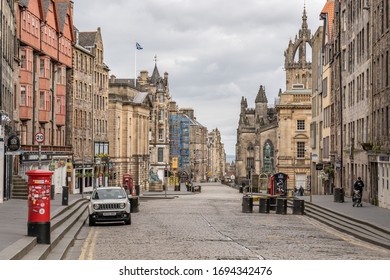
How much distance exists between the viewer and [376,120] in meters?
46.0

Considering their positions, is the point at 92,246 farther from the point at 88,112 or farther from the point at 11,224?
the point at 88,112

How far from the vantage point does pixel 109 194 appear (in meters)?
34.8

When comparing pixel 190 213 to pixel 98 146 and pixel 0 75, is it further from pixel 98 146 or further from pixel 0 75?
pixel 98 146

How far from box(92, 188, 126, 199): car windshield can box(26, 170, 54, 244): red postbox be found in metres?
12.6

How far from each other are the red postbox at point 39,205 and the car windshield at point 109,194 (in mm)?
12597

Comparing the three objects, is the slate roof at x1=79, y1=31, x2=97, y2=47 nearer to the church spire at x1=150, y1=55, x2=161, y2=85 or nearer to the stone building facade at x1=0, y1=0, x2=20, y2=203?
the stone building facade at x1=0, y1=0, x2=20, y2=203

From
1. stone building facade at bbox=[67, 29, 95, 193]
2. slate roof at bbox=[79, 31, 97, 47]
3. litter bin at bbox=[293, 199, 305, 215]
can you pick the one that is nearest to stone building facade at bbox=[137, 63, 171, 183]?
slate roof at bbox=[79, 31, 97, 47]

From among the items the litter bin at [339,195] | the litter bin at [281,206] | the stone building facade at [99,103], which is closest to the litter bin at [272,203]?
the litter bin at [281,206]

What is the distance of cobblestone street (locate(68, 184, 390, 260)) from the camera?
69.7 ft

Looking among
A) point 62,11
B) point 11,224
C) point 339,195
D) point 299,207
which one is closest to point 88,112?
point 62,11

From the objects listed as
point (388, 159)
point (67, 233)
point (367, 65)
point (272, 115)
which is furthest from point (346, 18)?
point (272, 115)

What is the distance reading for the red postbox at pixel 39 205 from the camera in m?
21.6

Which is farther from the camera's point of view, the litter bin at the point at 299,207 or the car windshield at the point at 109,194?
the litter bin at the point at 299,207

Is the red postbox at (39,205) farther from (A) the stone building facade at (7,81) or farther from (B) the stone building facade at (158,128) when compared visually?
(B) the stone building facade at (158,128)
